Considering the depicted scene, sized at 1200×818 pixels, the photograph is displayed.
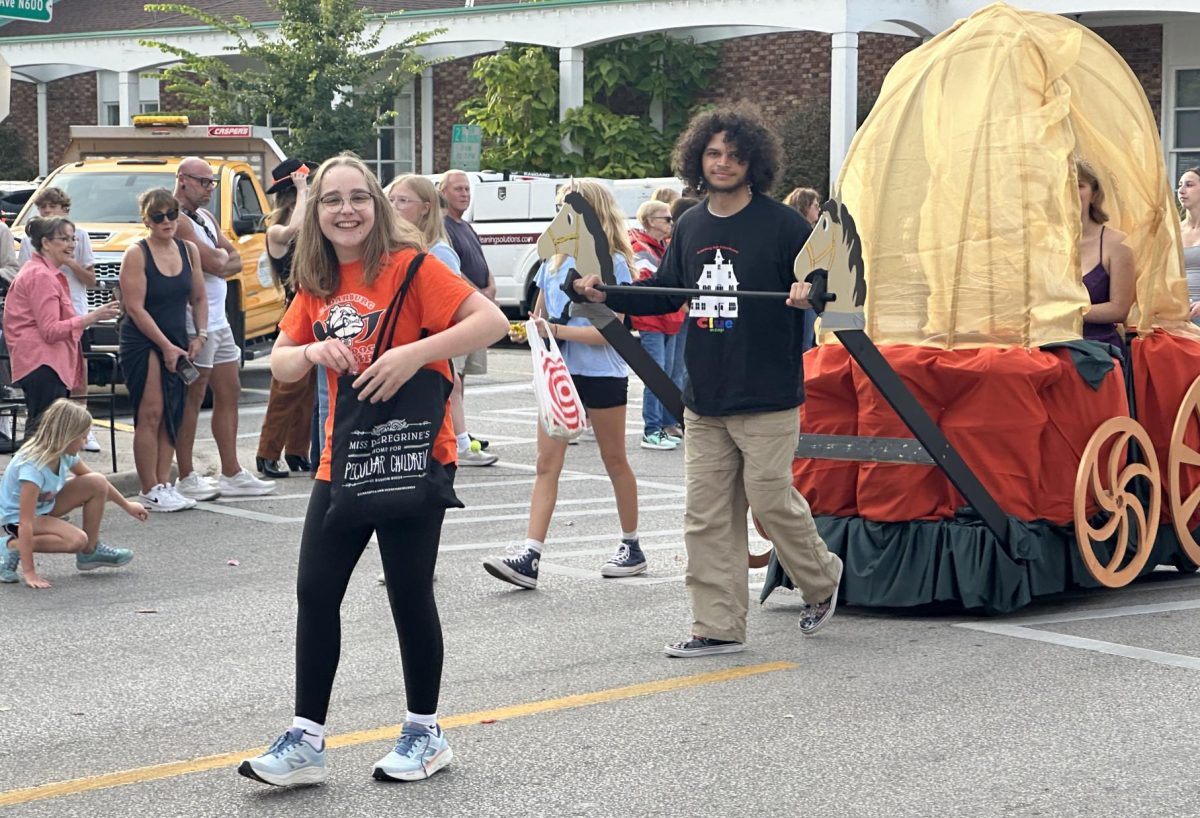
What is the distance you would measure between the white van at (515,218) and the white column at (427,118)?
34.8ft

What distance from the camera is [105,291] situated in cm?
1533

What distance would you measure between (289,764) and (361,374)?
1.11 metres

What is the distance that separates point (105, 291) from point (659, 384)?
9.13 metres

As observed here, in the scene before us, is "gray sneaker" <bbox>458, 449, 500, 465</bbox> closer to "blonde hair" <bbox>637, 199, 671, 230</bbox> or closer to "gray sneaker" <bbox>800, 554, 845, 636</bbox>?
"blonde hair" <bbox>637, 199, 671, 230</bbox>

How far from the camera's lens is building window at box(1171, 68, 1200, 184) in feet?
93.1

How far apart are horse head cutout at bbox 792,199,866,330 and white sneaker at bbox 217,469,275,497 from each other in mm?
5521

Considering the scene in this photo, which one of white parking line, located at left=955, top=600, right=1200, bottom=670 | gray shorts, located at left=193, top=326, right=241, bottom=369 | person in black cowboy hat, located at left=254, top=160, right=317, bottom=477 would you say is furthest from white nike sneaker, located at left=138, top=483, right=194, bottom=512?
white parking line, located at left=955, top=600, right=1200, bottom=670

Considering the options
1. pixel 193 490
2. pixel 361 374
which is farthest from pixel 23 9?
pixel 361 374

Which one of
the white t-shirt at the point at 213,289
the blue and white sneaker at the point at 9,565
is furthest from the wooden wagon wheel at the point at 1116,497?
the white t-shirt at the point at 213,289

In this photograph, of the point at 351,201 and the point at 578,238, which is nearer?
the point at 351,201

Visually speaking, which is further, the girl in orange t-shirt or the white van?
the white van

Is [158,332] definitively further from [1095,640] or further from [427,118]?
[427,118]

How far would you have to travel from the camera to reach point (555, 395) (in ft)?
23.0

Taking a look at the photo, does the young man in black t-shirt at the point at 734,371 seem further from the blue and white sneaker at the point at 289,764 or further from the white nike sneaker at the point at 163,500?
the white nike sneaker at the point at 163,500
